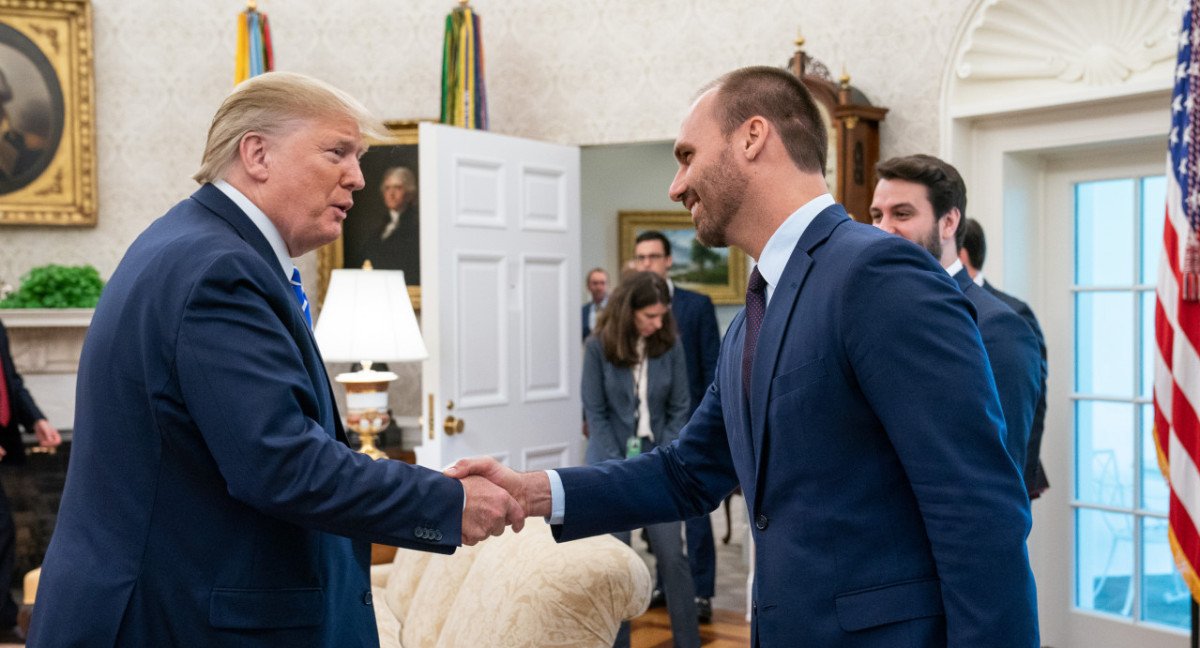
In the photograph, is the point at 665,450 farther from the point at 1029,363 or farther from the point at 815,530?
the point at 1029,363

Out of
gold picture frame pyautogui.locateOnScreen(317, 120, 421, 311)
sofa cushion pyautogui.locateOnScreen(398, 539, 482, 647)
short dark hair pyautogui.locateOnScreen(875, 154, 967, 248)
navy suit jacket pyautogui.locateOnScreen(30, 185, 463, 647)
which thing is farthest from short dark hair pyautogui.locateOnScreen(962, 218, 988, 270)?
gold picture frame pyautogui.locateOnScreen(317, 120, 421, 311)

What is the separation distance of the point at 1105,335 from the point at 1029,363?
237 cm

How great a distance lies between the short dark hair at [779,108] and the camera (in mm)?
1751

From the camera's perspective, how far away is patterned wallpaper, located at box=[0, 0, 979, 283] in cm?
523

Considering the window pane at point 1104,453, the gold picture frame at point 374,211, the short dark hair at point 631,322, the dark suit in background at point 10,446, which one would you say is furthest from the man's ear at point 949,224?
the dark suit in background at point 10,446

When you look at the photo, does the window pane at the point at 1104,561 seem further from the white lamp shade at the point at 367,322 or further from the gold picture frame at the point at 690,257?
the gold picture frame at the point at 690,257

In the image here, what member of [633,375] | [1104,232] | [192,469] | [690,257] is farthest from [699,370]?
[690,257]

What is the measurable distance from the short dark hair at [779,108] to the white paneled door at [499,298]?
3.46 metres

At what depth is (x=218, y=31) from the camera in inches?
270

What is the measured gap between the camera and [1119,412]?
4602 mm

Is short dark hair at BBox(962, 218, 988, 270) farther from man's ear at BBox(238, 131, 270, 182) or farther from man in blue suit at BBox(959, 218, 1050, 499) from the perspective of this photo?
man's ear at BBox(238, 131, 270, 182)

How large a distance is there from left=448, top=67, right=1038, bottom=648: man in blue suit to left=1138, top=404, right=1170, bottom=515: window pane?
11.2 ft

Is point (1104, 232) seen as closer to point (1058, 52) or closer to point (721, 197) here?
point (1058, 52)

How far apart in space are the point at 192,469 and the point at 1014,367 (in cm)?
190
